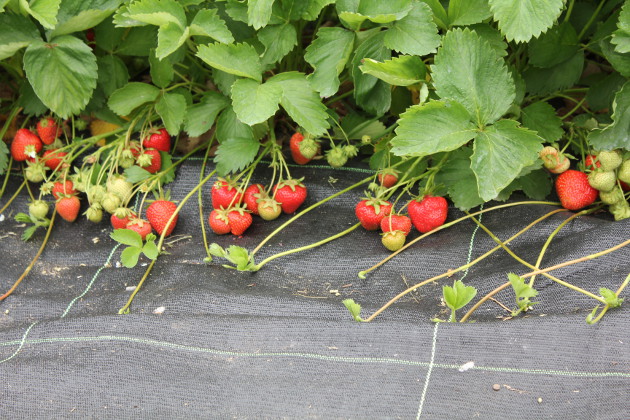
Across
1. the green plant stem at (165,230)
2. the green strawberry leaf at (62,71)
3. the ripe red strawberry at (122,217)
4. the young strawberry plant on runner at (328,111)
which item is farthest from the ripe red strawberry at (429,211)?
the green strawberry leaf at (62,71)

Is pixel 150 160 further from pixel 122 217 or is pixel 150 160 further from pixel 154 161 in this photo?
pixel 122 217

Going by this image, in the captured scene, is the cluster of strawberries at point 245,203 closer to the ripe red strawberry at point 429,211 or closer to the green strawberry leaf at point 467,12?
the ripe red strawberry at point 429,211

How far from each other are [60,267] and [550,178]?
3.70ft

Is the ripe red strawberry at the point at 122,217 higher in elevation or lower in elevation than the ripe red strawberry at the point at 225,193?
lower

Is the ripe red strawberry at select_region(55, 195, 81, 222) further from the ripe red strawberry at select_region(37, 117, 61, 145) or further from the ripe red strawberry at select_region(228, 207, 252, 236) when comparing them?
the ripe red strawberry at select_region(228, 207, 252, 236)

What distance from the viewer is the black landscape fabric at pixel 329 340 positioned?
949 mm

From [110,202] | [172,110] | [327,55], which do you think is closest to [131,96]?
[172,110]

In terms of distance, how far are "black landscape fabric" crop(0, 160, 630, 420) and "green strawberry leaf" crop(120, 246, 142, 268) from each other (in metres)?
0.06

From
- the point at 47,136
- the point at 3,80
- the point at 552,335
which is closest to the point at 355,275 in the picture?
the point at 552,335

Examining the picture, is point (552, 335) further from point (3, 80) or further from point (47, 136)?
point (3, 80)

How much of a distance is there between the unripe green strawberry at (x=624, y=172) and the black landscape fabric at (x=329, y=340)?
95 mm

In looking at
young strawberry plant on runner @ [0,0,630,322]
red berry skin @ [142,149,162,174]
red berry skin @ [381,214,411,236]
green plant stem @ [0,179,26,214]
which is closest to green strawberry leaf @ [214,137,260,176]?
young strawberry plant on runner @ [0,0,630,322]

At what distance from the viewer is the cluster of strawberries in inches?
58.2

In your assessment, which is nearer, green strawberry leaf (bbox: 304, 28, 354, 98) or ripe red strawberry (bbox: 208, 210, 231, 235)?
green strawberry leaf (bbox: 304, 28, 354, 98)
